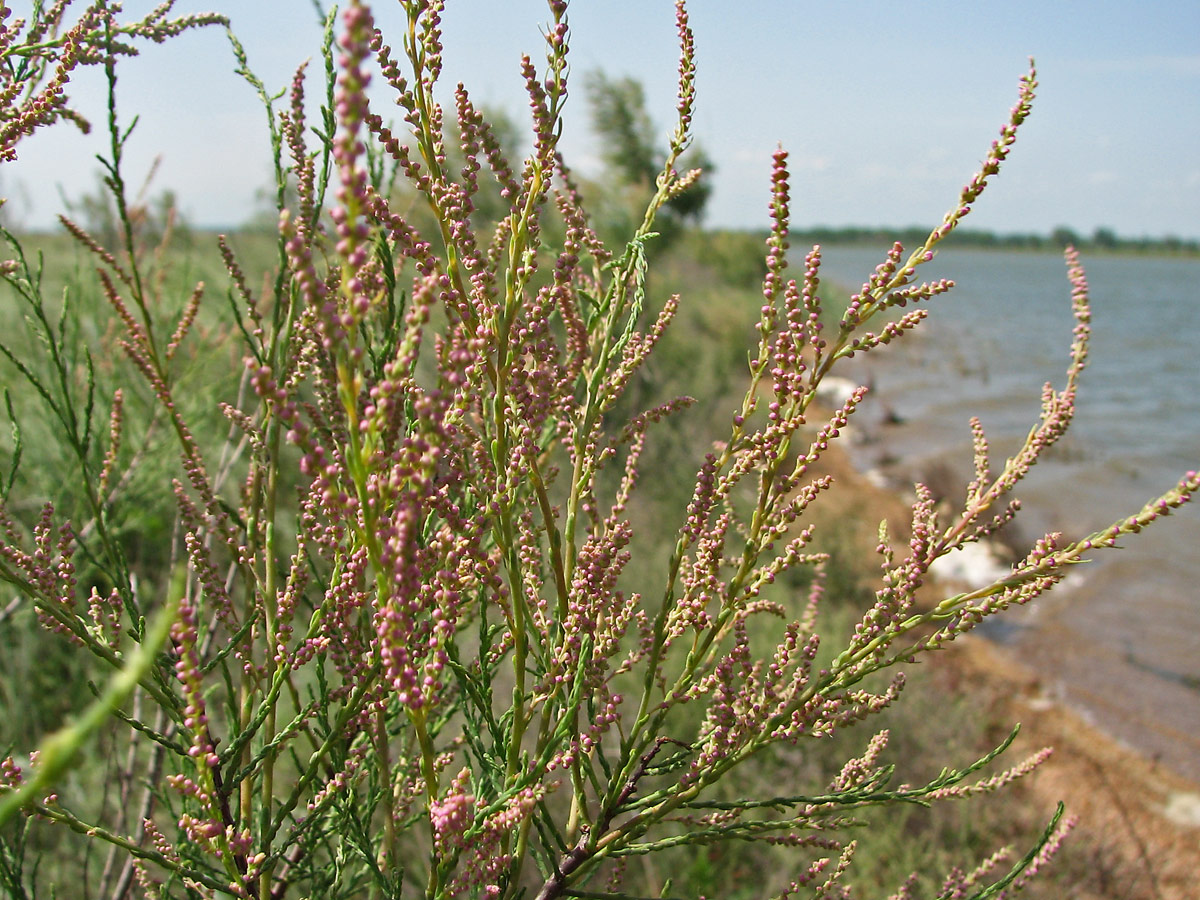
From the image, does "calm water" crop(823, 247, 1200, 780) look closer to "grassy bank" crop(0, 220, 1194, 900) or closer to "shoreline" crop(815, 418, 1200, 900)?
"shoreline" crop(815, 418, 1200, 900)

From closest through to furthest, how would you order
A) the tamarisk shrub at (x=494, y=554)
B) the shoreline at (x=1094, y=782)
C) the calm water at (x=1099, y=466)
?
the tamarisk shrub at (x=494, y=554), the shoreline at (x=1094, y=782), the calm water at (x=1099, y=466)

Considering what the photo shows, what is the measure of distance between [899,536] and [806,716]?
44.8ft

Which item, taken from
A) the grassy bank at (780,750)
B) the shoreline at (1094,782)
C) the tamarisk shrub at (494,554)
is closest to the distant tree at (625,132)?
the grassy bank at (780,750)

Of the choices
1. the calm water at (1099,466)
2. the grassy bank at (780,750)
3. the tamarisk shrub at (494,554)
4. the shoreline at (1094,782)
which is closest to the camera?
the tamarisk shrub at (494,554)

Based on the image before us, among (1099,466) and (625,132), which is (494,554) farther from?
(1099,466)

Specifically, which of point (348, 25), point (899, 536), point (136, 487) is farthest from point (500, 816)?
point (899, 536)

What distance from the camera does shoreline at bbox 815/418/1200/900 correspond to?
6.46 m

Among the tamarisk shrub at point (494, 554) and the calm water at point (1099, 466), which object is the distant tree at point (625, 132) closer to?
the calm water at point (1099, 466)

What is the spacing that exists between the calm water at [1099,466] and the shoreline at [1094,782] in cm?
32

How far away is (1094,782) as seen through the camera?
27.7ft

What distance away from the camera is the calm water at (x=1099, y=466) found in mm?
10500

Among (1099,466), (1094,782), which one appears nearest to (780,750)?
(1094,782)

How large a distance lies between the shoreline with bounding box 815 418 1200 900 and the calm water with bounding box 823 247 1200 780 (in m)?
0.32

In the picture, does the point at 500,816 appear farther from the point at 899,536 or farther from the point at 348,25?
the point at 899,536
